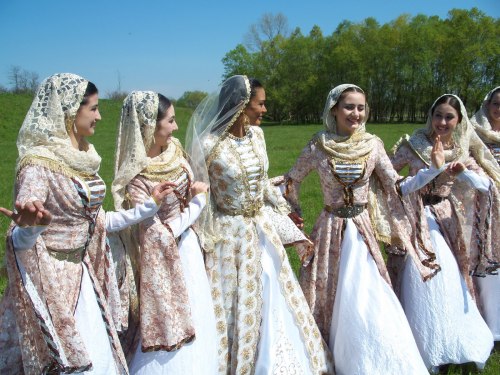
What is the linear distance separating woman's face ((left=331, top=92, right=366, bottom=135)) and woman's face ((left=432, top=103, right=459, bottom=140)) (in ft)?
2.34

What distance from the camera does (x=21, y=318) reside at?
2584 millimetres

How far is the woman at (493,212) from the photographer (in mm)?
4402

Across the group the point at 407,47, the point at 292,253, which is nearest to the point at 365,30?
the point at 407,47

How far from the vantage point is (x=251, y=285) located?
3531 mm

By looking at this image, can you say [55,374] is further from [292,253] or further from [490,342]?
[292,253]

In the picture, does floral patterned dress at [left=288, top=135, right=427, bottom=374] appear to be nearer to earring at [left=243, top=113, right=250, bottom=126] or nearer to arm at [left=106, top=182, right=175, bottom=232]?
earring at [left=243, top=113, right=250, bottom=126]

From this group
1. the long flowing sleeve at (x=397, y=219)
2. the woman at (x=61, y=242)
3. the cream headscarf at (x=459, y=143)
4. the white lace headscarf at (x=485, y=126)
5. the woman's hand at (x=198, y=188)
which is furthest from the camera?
the white lace headscarf at (x=485, y=126)

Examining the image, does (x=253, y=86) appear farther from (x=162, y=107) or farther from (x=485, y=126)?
(x=485, y=126)

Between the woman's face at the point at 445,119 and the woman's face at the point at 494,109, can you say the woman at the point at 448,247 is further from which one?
the woman's face at the point at 494,109

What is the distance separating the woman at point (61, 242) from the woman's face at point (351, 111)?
1580 mm

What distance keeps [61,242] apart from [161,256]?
0.61 metres

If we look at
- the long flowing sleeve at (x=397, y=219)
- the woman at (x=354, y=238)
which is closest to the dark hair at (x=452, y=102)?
the woman at (x=354, y=238)

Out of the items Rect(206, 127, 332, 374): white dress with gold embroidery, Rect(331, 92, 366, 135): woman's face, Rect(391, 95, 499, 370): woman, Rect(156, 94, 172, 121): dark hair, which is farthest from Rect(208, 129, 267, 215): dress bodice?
Rect(391, 95, 499, 370): woman

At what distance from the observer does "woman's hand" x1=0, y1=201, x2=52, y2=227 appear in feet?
7.62
